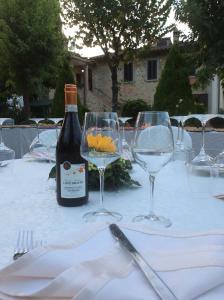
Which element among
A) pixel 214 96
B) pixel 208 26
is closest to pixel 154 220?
pixel 208 26

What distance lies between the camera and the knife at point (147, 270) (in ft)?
1.39

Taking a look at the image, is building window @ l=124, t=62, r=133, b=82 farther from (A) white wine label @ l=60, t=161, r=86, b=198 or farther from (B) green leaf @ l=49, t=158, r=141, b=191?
(A) white wine label @ l=60, t=161, r=86, b=198

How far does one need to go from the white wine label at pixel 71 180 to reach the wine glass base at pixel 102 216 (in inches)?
3.4

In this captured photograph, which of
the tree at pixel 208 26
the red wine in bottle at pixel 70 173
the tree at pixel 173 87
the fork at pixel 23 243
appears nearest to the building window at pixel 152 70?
the tree at pixel 173 87

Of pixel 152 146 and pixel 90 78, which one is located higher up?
pixel 90 78

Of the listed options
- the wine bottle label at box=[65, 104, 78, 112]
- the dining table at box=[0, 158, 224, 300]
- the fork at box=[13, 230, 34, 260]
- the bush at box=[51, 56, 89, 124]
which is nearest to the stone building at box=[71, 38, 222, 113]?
the bush at box=[51, 56, 89, 124]

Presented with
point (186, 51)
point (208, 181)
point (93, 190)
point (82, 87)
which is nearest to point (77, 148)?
point (93, 190)

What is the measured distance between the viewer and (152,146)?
0.93 m

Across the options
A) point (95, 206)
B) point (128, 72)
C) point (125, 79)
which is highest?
point (128, 72)

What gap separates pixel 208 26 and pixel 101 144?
241 inches

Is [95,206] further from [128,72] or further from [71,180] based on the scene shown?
[128,72]

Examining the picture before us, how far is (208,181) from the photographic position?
112 centimetres

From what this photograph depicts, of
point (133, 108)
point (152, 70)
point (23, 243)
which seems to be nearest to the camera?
point (23, 243)

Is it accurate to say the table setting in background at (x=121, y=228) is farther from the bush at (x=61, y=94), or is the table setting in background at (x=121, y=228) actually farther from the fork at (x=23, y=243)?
the bush at (x=61, y=94)
